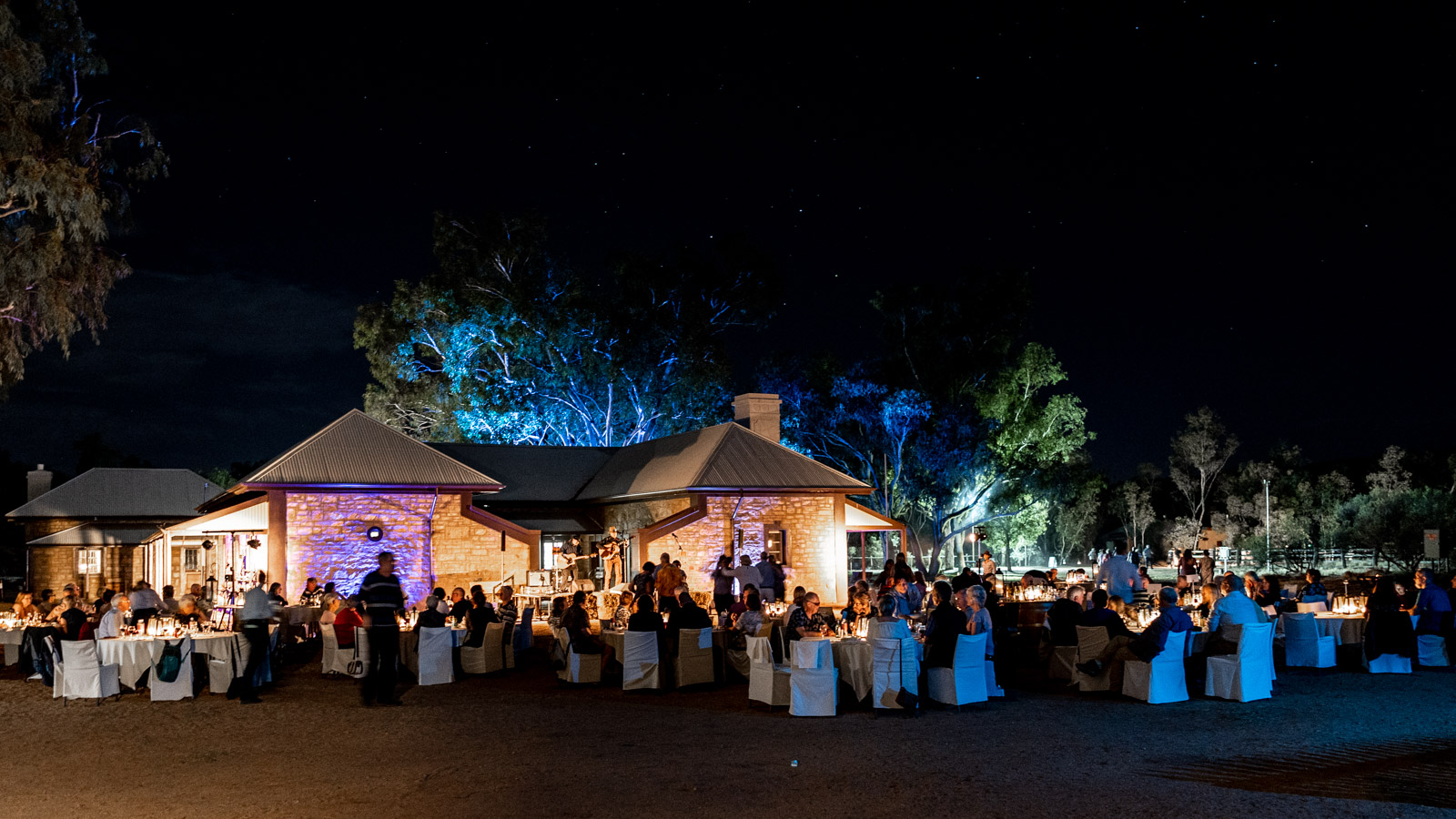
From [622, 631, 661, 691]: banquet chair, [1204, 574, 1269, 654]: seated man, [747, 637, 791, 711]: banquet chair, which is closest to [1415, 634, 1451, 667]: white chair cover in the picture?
[1204, 574, 1269, 654]: seated man

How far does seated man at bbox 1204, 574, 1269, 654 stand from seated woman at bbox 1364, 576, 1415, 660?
8.64 ft

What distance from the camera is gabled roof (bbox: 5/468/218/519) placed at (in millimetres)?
37094

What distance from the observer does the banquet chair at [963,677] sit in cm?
1009

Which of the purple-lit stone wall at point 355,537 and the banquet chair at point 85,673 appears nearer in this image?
the banquet chair at point 85,673

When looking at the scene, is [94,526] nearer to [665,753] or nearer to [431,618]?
[431,618]

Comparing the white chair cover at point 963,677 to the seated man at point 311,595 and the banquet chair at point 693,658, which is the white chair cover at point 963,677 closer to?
the banquet chair at point 693,658

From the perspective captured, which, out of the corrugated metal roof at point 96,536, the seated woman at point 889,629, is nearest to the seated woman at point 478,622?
the seated woman at point 889,629

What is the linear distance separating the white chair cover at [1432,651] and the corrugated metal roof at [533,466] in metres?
18.3

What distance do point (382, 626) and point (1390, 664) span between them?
10.5 metres

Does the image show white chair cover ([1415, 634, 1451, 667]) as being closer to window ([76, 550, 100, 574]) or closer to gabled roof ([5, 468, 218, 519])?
gabled roof ([5, 468, 218, 519])

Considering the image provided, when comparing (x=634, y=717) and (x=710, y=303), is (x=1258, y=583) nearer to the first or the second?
Result: (x=634, y=717)

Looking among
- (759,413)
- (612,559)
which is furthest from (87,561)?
(759,413)

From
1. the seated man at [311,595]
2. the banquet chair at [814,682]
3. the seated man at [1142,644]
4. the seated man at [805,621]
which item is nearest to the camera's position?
the banquet chair at [814,682]

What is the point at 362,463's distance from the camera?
22.0 m
